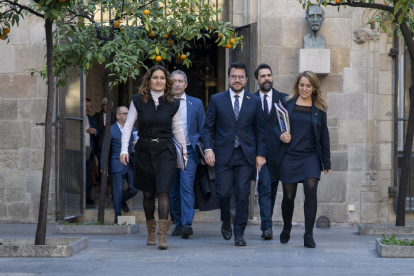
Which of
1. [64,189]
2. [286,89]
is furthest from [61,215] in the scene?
[286,89]

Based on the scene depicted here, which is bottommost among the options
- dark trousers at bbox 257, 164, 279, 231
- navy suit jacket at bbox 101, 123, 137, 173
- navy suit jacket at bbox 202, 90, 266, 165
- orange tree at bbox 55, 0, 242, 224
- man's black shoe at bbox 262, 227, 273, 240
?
man's black shoe at bbox 262, 227, 273, 240

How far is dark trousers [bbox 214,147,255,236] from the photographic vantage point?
7297 mm

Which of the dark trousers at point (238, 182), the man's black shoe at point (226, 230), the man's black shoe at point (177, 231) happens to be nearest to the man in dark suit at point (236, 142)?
the dark trousers at point (238, 182)

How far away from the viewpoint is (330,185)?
10.7 metres

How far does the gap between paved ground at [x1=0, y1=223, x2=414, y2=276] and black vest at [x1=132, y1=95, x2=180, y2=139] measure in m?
1.19

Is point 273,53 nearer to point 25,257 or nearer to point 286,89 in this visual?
point 286,89

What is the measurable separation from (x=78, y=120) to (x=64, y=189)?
3.70 ft

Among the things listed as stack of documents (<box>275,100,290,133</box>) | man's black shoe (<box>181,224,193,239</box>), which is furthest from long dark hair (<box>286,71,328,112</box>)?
man's black shoe (<box>181,224,193,239</box>)

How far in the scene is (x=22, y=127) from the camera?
11008 millimetres

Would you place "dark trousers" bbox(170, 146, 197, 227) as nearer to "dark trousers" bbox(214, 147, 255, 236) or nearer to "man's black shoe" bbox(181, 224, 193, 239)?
"man's black shoe" bbox(181, 224, 193, 239)

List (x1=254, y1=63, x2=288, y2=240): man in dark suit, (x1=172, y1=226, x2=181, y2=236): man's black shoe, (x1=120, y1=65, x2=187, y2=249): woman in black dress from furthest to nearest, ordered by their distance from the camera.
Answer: (x1=172, y1=226, x2=181, y2=236): man's black shoe → (x1=254, y1=63, x2=288, y2=240): man in dark suit → (x1=120, y1=65, x2=187, y2=249): woman in black dress

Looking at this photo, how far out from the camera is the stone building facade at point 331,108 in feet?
35.0

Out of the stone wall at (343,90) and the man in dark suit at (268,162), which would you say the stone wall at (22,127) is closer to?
the stone wall at (343,90)

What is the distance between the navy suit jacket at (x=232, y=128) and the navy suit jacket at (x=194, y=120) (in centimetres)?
106
